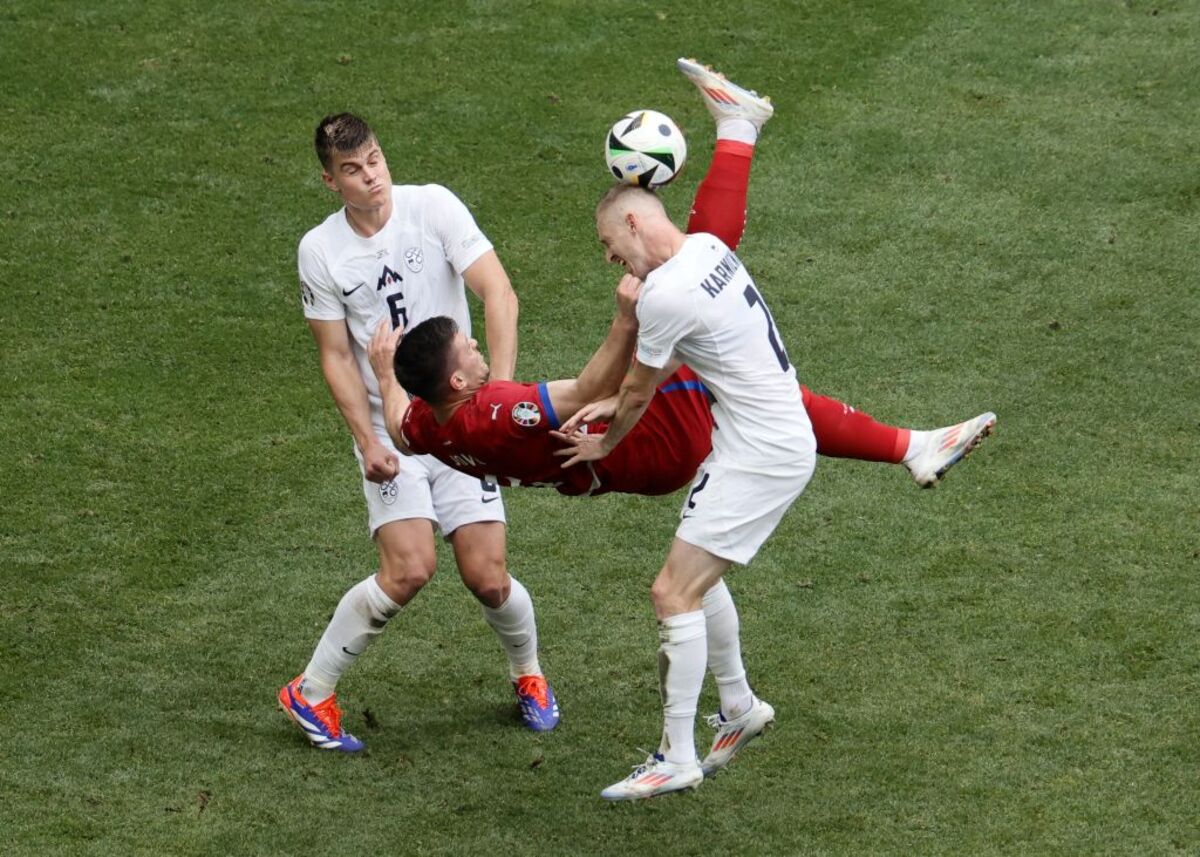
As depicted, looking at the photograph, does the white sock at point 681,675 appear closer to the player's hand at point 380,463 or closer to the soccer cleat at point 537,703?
the soccer cleat at point 537,703

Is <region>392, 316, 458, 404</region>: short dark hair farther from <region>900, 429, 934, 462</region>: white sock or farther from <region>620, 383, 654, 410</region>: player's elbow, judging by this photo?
<region>900, 429, 934, 462</region>: white sock

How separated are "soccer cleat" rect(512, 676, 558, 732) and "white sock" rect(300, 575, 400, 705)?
673mm

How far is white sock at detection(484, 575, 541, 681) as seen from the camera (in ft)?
23.9

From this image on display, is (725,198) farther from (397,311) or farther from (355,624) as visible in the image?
(355,624)

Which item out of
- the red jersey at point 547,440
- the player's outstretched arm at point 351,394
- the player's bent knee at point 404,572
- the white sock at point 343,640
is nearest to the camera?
the red jersey at point 547,440

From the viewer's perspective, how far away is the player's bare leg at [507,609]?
7.13 metres

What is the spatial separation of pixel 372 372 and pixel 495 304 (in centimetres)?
59

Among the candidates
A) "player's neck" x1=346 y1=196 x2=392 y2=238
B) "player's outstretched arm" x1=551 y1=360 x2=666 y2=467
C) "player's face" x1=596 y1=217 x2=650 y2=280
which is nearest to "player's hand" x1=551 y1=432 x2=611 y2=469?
"player's outstretched arm" x1=551 y1=360 x2=666 y2=467

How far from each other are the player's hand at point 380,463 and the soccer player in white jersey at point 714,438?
36.0 inches

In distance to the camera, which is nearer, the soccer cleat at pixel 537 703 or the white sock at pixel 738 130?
the white sock at pixel 738 130

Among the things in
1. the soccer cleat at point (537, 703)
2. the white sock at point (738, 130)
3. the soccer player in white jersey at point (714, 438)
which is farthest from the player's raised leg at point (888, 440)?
the soccer cleat at point (537, 703)

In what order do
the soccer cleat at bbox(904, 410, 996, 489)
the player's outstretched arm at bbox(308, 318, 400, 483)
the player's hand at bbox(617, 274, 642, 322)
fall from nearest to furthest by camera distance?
1. the player's hand at bbox(617, 274, 642, 322)
2. the soccer cleat at bbox(904, 410, 996, 489)
3. the player's outstretched arm at bbox(308, 318, 400, 483)

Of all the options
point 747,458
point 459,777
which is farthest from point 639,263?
point 459,777

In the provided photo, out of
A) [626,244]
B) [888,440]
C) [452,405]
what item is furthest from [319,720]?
[888,440]
